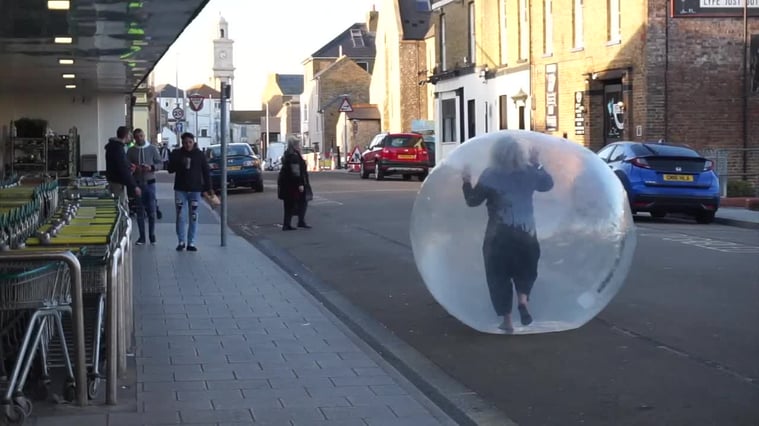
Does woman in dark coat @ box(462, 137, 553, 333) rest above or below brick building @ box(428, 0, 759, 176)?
below

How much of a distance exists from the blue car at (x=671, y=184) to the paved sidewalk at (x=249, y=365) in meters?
10.1

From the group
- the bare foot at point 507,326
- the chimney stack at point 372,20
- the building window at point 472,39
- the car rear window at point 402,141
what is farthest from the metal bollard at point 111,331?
the chimney stack at point 372,20

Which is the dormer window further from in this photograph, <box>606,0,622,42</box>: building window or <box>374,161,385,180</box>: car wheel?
<box>606,0,622,42</box>: building window

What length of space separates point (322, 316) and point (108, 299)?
3934 millimetres

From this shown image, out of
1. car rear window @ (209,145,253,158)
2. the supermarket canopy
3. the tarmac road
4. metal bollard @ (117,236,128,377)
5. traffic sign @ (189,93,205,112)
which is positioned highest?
the supermarket canopy

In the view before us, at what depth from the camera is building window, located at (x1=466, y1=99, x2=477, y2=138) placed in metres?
46.4

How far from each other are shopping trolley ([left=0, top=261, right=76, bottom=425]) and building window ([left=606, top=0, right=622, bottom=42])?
88.5 ft

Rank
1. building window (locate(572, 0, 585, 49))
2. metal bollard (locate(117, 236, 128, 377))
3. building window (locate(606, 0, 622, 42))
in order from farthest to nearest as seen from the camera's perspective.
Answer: building window (locate(572, 0, 585, 49)), building window (locate(606, 0, 622, 42)), metal bollard (locate(117, 236, 128, 377))

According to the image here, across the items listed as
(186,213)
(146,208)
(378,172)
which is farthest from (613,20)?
A: (186,213)

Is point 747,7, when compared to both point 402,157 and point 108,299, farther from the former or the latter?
point 108,299

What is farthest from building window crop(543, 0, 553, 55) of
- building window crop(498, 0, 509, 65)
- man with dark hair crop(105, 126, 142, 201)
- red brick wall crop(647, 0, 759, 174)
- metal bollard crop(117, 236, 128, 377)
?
metal bollard crop(117, 236, 128, 377)

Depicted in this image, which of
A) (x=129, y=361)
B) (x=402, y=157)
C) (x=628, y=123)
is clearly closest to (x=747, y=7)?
(x=628, y=123)

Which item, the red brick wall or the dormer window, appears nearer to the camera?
the red brick wall

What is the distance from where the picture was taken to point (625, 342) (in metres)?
8.77
